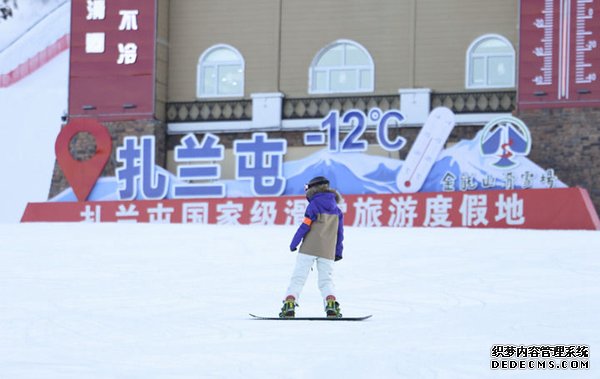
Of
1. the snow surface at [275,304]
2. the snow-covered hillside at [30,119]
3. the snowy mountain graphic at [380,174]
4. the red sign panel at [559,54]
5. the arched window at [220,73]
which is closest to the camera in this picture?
the snow surface at [275,304]

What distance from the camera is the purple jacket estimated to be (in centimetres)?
1198

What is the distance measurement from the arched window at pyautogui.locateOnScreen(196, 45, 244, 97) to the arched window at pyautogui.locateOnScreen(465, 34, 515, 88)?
18.1 ft

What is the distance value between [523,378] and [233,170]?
2211 centimetres

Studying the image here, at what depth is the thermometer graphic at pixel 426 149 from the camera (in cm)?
2716

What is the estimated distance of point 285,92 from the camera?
100 ft

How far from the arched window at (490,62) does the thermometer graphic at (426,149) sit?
6.88 feet

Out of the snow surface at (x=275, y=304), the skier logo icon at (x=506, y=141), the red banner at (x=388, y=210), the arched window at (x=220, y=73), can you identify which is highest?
the arched window at (x=220, y=73)

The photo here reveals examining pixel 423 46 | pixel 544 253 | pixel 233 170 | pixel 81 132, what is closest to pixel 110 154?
pixel 81 132

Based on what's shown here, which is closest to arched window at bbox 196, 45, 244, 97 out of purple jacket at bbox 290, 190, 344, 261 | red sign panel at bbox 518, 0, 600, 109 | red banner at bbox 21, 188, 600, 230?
red banner at bbox 21, 188, 600, 230

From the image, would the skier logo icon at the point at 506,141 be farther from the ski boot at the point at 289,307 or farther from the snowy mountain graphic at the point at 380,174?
the ski boot at the point at 289,307

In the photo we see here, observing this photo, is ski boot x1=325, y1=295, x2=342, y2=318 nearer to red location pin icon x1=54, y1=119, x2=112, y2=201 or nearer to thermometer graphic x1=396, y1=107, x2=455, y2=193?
thermometer graphic x1=396, y1=107, x2=455, y2=193

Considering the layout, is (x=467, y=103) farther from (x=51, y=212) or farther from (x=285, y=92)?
(x=51, y=212)

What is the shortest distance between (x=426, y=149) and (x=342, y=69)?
392 cm

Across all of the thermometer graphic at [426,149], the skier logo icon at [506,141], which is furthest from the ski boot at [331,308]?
the thermometer graphic at [426,149]
